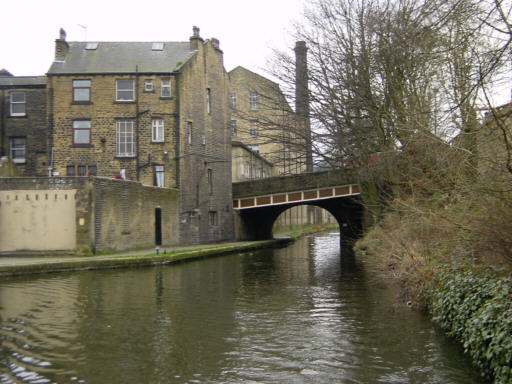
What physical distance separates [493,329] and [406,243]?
16.7 feet

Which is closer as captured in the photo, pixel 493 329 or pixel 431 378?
pixel 493 329

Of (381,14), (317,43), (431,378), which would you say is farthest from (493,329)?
(317,43)

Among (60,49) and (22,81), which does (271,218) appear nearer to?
(60,49)

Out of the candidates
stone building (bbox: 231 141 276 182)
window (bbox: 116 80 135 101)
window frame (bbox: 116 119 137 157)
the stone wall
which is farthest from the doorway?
stone building (bbox: 231 141 276 182)

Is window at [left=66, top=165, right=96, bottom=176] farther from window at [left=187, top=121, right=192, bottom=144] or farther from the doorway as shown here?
window at [left=187, top=121, right=192, bottom=144]

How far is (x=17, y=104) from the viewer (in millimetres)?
30953

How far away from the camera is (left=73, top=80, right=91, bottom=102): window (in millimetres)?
28484

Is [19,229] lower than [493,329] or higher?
higher

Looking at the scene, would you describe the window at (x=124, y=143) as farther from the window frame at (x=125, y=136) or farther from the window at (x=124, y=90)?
the window at (x=124, y=90)

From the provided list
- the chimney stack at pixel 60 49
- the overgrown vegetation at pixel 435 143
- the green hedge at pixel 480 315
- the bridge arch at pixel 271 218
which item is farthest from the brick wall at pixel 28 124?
the green hedge at pixel 480 315

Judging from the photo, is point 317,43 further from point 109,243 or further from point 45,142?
point 45,142

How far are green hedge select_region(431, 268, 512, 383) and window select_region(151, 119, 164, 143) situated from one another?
21.9 meters

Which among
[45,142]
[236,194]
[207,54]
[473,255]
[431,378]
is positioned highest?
[207,54]

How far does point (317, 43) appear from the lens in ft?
64.0
